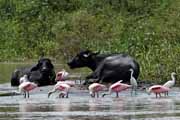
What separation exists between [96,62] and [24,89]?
→ 5.39m

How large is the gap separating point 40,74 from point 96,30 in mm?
16302

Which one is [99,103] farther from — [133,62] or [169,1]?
[169,1]

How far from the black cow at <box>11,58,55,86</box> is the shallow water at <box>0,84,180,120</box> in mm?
3977

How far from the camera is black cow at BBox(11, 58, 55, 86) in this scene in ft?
84.2

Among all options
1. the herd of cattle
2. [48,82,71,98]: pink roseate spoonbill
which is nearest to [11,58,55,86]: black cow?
the herd of cattle

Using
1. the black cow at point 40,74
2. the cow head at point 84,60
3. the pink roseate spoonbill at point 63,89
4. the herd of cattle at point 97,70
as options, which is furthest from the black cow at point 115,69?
the pink roseate spoonbill at point 63,89

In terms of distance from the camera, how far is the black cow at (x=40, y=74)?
1011 inches

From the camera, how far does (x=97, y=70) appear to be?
2459 cm

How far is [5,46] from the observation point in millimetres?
53531

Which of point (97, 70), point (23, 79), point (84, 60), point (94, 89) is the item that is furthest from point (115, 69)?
point (94, 89)

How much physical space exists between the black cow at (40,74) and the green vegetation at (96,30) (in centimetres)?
277

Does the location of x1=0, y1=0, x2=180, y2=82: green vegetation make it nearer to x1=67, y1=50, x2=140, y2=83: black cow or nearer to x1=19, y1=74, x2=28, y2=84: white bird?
x1=67, y1=50, x2=140, y2=83: black cow

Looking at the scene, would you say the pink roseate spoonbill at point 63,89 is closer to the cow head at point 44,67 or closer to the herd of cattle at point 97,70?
the herd of cattle at point 97,70

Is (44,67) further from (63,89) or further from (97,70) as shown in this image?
(63,89)
